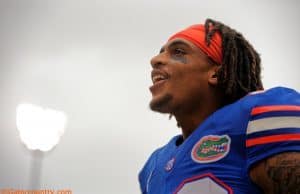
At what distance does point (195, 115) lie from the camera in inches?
39.3

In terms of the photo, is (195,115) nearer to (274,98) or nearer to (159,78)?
(159,78)

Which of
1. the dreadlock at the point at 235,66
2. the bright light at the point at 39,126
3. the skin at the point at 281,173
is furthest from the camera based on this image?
the bright light at the point at 39,126

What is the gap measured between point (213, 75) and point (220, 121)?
169 millimetres

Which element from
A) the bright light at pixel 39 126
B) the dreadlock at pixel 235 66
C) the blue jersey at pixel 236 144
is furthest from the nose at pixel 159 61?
the bright light at pixel 39 126

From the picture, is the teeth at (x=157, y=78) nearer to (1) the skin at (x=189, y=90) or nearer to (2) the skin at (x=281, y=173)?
(1) the skin at (x=189, y=90)

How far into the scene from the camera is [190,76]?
1.00 m

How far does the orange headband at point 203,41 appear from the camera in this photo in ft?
3.35

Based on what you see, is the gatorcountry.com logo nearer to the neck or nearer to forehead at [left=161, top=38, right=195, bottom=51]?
the neck

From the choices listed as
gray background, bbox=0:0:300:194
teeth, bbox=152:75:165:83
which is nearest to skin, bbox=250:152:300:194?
teeth, bbox=152:75:165:83

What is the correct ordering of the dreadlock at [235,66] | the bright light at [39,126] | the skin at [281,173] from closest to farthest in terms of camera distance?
the skin at [281,173]
the dreadlock at [235,66]
the bright light at [39,126]

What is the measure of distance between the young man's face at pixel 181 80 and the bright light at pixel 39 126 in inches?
38.0

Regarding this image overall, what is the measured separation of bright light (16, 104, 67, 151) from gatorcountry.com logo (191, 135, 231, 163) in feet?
3.70

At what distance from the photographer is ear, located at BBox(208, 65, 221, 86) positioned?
99cm

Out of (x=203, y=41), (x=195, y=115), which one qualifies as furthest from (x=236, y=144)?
(x=203, y=41)
